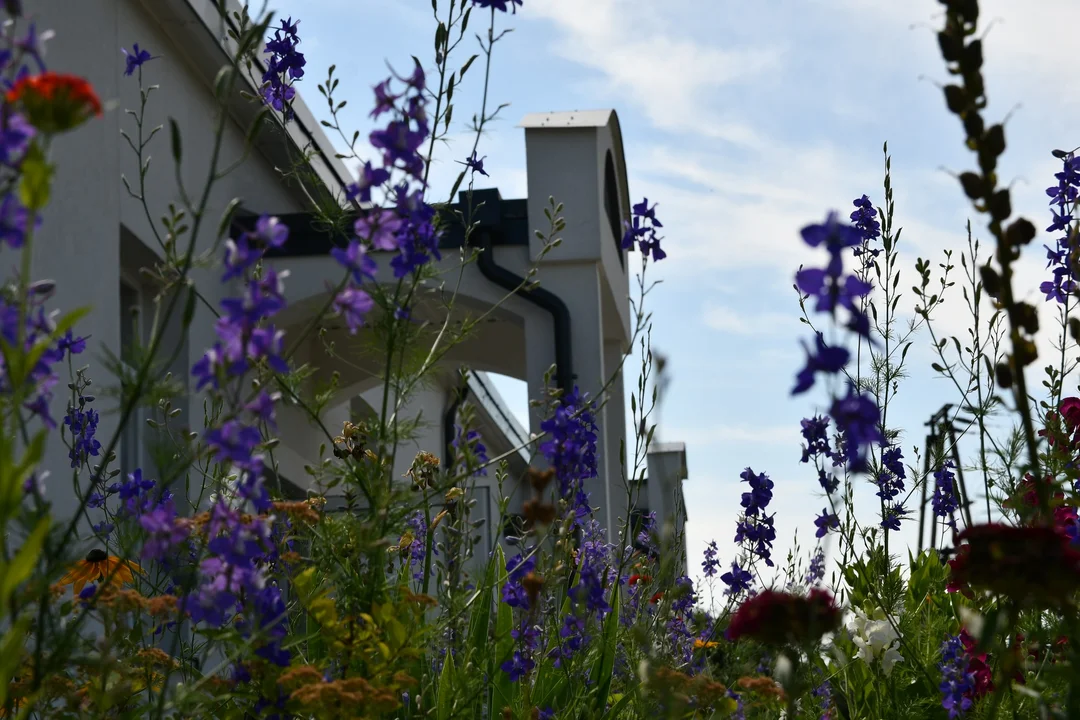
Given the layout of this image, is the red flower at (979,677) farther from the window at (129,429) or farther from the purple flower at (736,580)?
the window at (129,429)

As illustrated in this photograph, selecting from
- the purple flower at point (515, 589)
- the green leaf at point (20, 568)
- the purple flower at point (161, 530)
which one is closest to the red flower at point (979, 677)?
the purple flower at point (515, 589)

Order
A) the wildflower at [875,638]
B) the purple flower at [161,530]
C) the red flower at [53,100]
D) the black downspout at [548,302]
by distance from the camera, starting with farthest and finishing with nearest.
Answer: the black downspout at [548,302] → the wildflower at [875,638] → the purple flower at [161,530] → the red flower at [53,100]

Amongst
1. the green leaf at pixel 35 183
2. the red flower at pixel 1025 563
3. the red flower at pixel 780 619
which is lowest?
the red flower at pixel 780 619

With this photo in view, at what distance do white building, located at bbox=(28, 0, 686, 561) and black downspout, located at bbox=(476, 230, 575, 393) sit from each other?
0.01 metres

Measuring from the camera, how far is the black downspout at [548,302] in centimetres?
827

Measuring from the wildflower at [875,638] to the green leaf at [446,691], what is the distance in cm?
143

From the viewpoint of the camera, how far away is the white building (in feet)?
19.5

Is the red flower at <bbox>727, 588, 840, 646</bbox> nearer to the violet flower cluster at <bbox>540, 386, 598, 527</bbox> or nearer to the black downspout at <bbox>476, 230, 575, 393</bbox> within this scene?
the violet flower cluster at <bbox>540, 386, 598, 527</bbox>

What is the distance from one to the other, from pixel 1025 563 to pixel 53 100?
4.04ft

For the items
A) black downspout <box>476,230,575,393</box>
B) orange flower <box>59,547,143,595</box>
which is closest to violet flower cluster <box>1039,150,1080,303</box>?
orange flower <box>59,547,143,595</box>

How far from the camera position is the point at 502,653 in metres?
3.14

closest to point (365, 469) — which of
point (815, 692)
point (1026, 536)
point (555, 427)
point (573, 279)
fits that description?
point (555, 427)

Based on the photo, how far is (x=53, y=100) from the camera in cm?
134

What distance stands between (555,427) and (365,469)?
1.37ft
